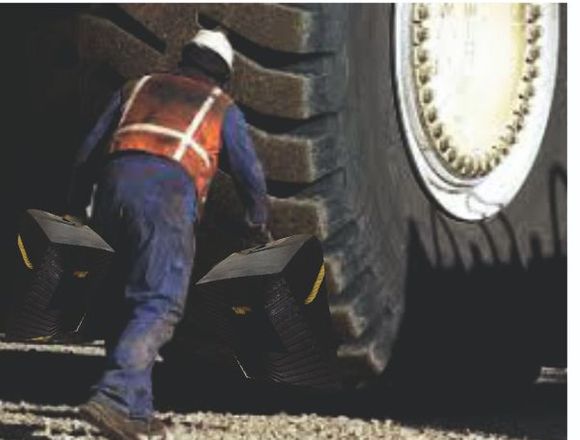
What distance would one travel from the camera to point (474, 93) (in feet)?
15.3

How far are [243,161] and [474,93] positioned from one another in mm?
1117

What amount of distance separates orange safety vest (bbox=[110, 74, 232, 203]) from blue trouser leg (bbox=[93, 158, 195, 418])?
0.11 ft

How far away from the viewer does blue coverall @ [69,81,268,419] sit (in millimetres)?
3648

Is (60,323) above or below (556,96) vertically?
below

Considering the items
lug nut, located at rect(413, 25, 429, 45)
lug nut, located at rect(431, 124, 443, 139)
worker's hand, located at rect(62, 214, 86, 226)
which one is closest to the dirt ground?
worker's hand, located at rect(62, 214, 86, 226)

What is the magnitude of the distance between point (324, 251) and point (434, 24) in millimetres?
783

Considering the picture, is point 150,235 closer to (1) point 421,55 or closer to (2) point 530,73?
(1) point 421,55

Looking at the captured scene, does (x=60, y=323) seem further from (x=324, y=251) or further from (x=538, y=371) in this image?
(x=538, y=371)

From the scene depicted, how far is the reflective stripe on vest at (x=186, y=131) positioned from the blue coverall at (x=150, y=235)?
0.04m

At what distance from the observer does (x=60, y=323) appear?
380cm

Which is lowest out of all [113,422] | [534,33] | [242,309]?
[113,422]

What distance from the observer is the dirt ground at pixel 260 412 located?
163 inches

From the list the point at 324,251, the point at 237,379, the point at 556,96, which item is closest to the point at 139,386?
the point at 324,251

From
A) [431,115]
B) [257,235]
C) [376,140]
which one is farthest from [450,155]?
[257,235]
